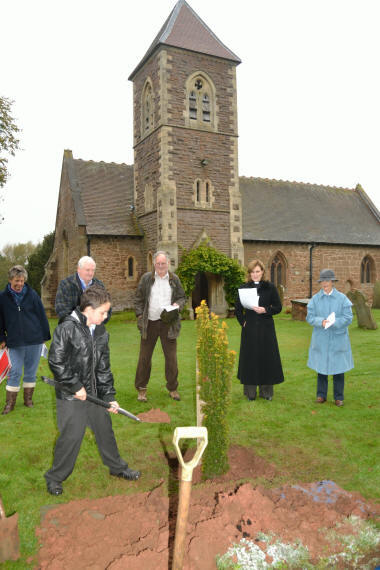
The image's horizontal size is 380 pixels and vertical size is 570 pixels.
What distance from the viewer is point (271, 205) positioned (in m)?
26.0

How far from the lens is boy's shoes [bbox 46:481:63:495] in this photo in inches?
148

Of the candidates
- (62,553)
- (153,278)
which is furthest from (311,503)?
(153,278)

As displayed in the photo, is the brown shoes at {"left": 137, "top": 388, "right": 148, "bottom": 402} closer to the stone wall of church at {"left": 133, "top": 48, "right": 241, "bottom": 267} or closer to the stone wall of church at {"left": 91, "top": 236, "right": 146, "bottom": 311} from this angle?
the stone wall of church at {"left": 133, "top": 48, "right": 241, "bottom": 267}

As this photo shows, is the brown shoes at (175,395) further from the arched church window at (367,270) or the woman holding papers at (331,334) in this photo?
the arched church window at (367,270)

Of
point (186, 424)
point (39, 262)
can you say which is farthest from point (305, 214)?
point (186, 424)

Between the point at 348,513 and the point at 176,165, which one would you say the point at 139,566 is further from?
the point at 176,165

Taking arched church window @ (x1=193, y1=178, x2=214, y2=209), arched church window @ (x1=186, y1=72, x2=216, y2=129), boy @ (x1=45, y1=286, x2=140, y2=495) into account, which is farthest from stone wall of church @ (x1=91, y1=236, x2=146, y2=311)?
boy @ (x1=45, y1=286, x2=140, y2=495)

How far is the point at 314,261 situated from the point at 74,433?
2312cm

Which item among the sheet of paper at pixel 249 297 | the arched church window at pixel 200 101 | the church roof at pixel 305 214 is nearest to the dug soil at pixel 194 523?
the sheet of paper at pixel 249 297

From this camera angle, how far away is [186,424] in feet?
18.4

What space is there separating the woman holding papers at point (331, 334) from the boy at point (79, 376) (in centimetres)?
352

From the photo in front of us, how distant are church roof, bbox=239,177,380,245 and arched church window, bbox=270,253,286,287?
121cm

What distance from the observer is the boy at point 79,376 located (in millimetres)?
3596

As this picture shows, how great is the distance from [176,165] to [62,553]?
1781 cm
